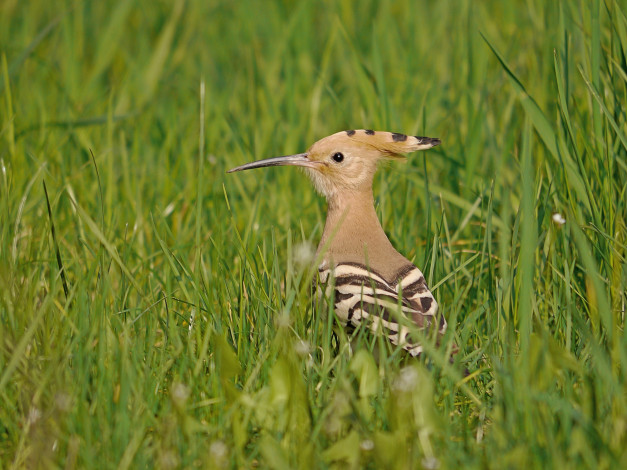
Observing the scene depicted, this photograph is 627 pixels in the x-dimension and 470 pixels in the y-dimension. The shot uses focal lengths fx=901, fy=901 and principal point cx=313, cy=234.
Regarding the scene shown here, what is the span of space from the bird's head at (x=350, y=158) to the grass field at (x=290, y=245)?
17 cm

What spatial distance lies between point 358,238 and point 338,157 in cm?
36

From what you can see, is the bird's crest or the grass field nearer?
the grass field

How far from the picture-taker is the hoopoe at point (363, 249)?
2.67 meters

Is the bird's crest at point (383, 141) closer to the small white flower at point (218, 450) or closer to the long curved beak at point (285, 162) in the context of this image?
the long curved beak at point (285, 162)

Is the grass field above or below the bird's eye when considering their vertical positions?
below

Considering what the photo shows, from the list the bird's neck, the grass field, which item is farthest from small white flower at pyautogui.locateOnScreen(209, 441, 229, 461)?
the bird's neck

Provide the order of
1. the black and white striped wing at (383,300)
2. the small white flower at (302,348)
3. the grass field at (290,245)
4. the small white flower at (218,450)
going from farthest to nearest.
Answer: the black and white striped wing at (383,300) → the small white flower at (302,348) → the grass field at (290,245) → the small white flower at (218,450)

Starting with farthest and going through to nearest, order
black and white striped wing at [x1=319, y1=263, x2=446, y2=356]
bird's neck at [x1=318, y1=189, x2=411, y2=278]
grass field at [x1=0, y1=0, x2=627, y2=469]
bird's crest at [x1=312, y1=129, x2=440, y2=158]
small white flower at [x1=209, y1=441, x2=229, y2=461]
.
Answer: bird's crest at [x1=312, y1=129, x2=440, y2=158], bird's neck at [x1=318, y1=189, x2=411, y2=278], black and white striped wing at [x1=319, y1=263, x2=446, y2=356], grass field at [x1=0, y1=0, x2=627, y2=469], small white flower at [x1=209, y1=441, x2=229, y2=461]

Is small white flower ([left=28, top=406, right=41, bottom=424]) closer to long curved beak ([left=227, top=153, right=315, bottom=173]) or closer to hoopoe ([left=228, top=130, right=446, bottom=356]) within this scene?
hoopoe ([left=228, top=130, right=446, bottom=356])

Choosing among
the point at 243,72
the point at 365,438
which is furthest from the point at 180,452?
the point at 243,72

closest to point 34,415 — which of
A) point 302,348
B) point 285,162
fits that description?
point 302,348

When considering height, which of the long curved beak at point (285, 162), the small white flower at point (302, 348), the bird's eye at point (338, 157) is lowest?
the small white flower at point (302, 348)

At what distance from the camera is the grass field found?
2.11 meters

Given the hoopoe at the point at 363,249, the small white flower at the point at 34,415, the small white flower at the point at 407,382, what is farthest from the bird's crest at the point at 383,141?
the small white flower at the point at 34,415
